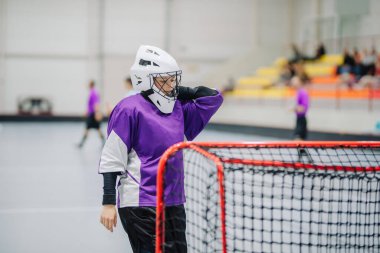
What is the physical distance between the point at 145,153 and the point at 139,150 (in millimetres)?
37

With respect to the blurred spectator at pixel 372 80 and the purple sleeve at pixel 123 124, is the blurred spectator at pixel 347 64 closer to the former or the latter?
the blurred spectator at pixel 372 80

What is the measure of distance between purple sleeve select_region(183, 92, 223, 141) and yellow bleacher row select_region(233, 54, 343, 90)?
1642 cm

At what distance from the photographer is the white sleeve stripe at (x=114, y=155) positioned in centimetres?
265

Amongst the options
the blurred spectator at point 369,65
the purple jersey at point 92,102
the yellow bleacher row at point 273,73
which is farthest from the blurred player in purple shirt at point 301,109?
the yellow bleacher row at point 273,73

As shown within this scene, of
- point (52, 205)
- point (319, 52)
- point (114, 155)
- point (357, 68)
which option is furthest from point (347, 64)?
point (114, 155)

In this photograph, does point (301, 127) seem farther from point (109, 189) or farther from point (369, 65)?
point (109, 189)

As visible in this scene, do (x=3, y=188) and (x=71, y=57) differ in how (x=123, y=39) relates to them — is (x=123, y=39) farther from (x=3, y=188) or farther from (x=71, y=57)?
(x=3, y=188)

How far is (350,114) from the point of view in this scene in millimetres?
14125

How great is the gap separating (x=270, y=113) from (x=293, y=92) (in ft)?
3.80

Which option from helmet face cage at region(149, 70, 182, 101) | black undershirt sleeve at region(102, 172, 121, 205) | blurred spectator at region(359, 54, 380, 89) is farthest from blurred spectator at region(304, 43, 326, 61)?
black undershirt sleeve at region(102, 172, 121, 205)

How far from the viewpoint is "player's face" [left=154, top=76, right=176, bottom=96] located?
2.77 metres

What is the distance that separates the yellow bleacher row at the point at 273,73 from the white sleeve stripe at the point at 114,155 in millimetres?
16971

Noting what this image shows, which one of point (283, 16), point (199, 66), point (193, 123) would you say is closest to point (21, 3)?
point (199, 66)

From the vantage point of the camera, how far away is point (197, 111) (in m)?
3.02
